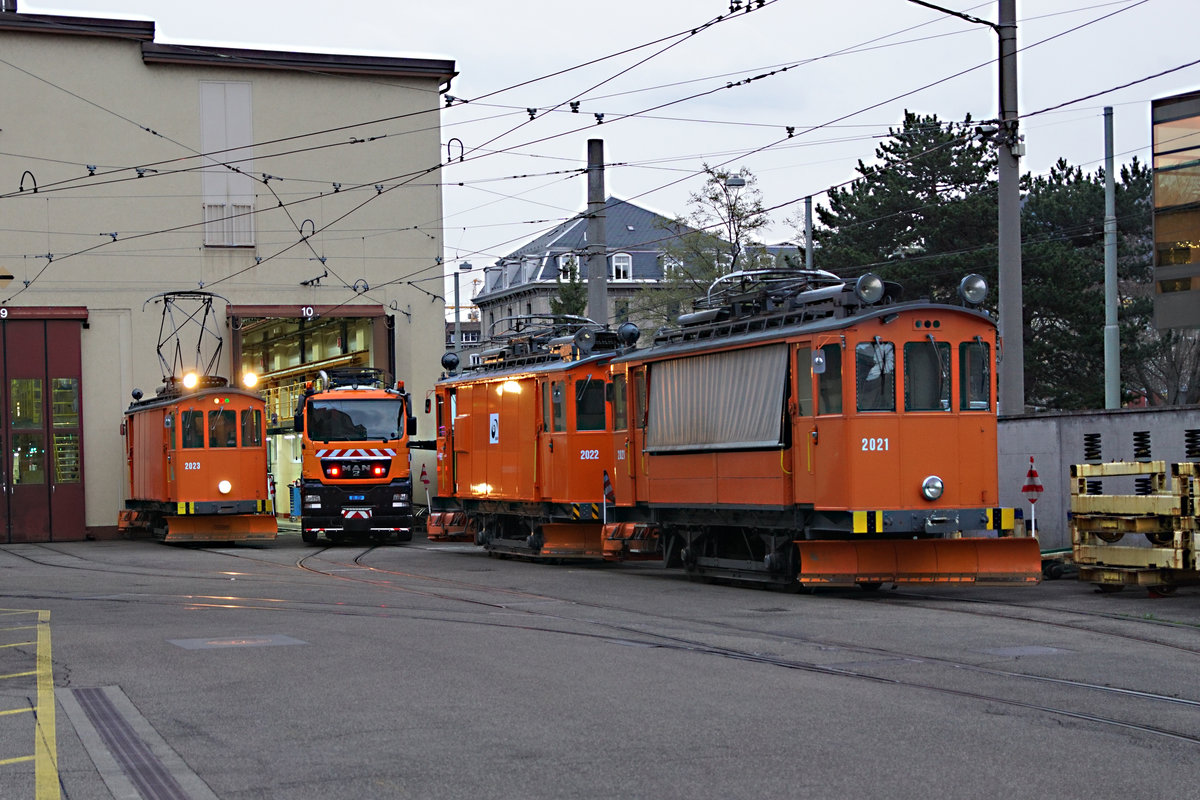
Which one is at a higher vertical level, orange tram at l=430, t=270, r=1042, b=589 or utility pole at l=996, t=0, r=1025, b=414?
utility pole at l=996, t=0, r=1025, b=414

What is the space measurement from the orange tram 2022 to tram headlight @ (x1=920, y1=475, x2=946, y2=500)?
64.3 ft

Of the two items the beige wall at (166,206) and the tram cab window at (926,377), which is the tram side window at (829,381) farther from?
the beige wall at (166,206)

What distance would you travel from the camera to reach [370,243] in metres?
40.5

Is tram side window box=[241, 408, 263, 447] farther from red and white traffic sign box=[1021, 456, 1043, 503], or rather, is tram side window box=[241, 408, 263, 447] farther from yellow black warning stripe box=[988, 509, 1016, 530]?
yellow black warning stripe box=[988, 509, 1016, 530]

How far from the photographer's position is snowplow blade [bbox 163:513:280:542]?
33.8m

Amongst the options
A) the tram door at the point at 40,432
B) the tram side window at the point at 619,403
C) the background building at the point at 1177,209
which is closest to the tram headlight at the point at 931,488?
the background building at the point at 1177,209

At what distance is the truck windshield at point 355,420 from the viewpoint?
32.7 meters

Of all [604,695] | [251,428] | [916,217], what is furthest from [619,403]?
[916,217]

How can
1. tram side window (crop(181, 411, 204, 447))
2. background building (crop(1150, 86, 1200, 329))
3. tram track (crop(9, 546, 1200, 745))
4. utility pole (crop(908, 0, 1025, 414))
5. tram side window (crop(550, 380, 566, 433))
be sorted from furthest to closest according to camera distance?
tram side window (crop(181, 411, 204, 447))
tram side window (crop(550, 380, 566, 433))
utility pole (crop(908, 0, 1025, 414))
background building (crop(1150, 86, 1200, 329))
tram track (crop(9, 546, 1200, 745))

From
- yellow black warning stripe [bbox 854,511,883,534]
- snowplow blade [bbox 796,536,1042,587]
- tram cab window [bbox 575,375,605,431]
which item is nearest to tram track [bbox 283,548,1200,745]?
snowplow blade [bbox 796,536,1042,587]

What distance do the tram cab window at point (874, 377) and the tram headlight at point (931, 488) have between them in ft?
2.90

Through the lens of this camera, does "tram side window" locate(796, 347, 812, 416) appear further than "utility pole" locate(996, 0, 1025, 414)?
No

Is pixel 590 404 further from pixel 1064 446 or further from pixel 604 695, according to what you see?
pixel 604 695

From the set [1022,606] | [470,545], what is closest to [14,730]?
[1022,606]
